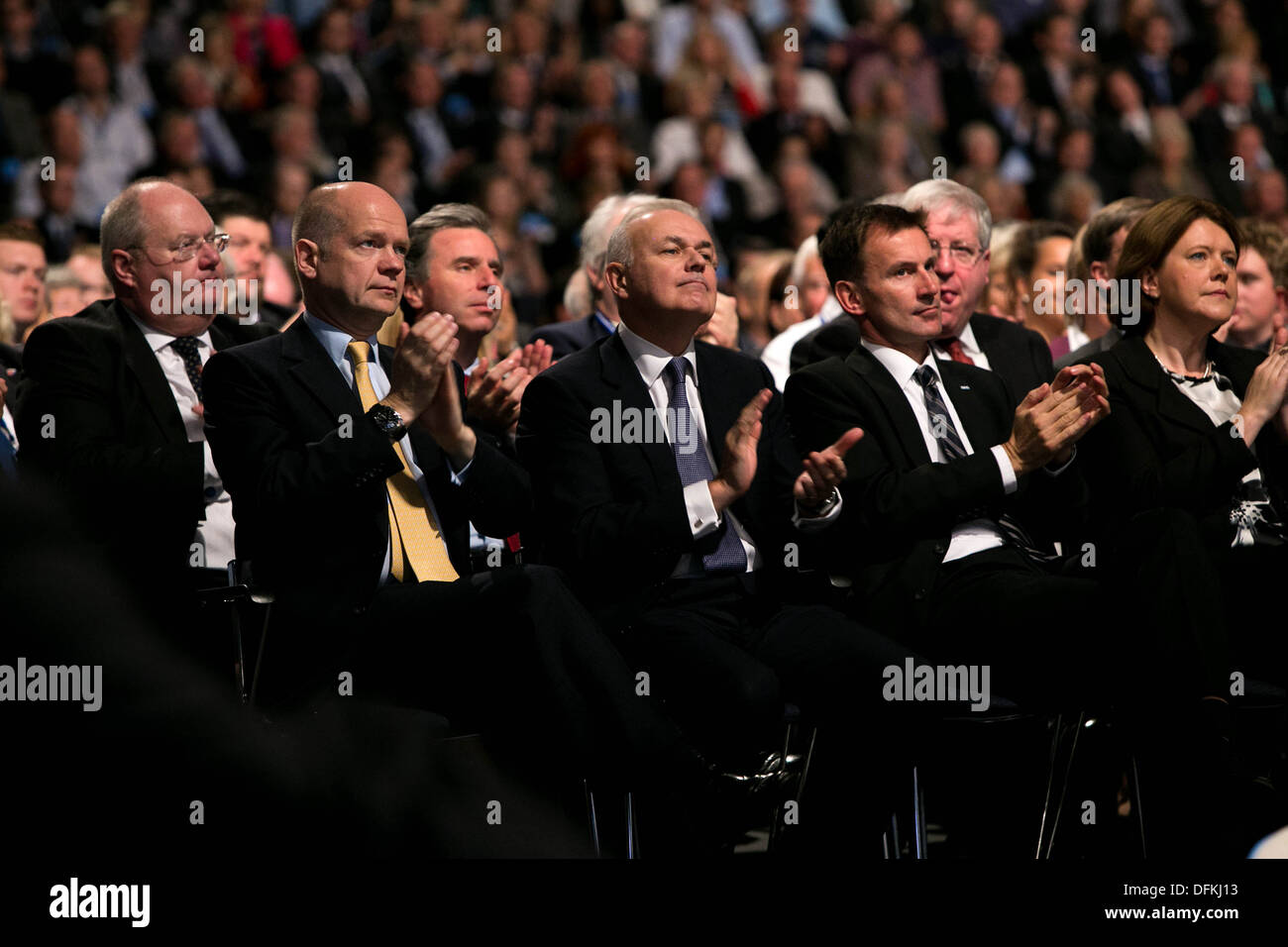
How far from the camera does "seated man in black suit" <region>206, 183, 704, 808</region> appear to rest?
10.2 feet

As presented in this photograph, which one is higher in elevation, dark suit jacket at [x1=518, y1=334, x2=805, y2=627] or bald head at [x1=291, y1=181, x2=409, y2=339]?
bald head at [x1=291, y1=181, x2=409, y2=339]

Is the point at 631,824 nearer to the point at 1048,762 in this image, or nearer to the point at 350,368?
the point at 1048,762

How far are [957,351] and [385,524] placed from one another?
1754 millimetres

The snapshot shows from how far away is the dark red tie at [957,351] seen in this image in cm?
445

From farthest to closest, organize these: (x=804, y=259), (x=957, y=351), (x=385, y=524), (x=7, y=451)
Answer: (x=804, y=259)
(x=957, y=351)
(x=7, y=451)
(x=385, y=524)

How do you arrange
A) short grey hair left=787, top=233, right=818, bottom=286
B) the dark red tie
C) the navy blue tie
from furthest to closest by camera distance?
short grey hair left=787, top=233, right=818, bottom=286 → the dark red tie → the navy blue tie

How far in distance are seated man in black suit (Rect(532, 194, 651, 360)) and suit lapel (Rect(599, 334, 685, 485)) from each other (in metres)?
→ 0.97

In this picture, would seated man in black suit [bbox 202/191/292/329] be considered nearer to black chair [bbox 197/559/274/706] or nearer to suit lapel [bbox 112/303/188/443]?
suit lapel [bbox 112/303/188/443]

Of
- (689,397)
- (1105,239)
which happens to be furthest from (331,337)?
(1105,239)

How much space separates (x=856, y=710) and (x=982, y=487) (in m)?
0.52

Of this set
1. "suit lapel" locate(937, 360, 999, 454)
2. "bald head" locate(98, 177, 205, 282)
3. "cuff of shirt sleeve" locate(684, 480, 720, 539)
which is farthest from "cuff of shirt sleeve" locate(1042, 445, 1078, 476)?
"bald head" locate(98, 177, 205, 282)

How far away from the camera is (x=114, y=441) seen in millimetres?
3586

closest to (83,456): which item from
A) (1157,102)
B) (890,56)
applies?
(890,56)
